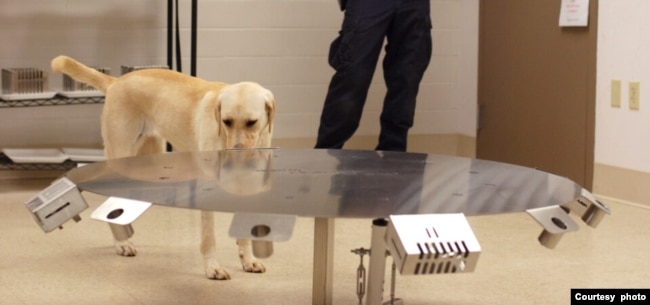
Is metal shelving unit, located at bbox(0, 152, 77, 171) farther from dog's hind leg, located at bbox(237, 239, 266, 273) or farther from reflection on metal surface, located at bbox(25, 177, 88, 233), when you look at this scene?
reflection on metal surface, located at bbox(25, 177, 88, 233)

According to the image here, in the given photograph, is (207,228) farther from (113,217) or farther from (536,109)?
(536,109)

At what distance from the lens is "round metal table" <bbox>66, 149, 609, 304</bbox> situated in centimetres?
170

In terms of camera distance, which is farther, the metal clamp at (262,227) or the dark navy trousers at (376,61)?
the dark navy trousers at (376,61)

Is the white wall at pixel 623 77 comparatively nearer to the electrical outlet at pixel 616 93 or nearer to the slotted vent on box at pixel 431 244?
the electrical outlet at pixel 616 93

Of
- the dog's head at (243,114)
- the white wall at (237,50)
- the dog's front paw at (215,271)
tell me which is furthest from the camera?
the white wall at (237,50)

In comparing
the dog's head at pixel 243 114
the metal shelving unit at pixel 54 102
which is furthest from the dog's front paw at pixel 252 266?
the metal shelving unit at pixel 54 102

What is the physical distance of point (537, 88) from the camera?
4.81 metres

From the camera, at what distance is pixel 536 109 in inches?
190

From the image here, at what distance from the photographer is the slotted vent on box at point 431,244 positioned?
1532 millimetres

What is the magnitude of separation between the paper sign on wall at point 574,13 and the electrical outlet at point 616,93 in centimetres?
31

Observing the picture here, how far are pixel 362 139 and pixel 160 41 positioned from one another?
121cm

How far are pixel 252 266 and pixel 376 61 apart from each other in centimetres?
165

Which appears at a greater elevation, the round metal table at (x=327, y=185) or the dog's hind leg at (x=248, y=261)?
the round metal table at (x=327, y=185)

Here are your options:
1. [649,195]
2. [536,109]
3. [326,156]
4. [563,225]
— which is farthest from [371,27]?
[563,225]
